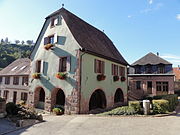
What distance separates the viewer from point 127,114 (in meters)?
11.2

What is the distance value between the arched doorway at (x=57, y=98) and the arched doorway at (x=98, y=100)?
3.19m

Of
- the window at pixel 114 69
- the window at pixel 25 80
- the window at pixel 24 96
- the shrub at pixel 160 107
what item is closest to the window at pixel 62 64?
the window at pixel 114 69

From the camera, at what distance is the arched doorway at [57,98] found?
1482 cm

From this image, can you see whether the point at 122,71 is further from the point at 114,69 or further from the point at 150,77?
the point at 150,77

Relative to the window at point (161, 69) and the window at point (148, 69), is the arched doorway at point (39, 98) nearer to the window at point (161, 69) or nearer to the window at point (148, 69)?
the window at point (148, 69)

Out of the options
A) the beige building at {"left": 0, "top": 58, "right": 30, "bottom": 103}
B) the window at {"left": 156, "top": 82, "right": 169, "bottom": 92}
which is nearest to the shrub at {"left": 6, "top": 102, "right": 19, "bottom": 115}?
the beige building at {"left": 0, "top": 58, "right": 30, "bottom": 103}

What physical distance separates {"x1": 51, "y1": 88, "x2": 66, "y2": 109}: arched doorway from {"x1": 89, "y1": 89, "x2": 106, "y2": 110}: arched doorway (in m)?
3.19

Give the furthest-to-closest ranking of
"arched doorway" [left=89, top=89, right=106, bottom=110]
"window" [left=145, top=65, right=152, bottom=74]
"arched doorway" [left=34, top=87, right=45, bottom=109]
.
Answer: "window" [left=145, top=65, right=152, bottom=74], "arched doorway" [left=34, top=87, right=45, bottom=109], "arched doorway" [left=89, top=89, right=106, bottom=110]

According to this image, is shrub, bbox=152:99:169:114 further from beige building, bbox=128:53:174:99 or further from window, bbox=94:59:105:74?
beige building, bbox=128:53:174:99

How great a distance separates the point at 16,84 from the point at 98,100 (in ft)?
47.8

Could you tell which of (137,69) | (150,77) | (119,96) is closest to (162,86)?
(150,77)

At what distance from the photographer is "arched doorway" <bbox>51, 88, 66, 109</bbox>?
14.8 m

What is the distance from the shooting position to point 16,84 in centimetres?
2369

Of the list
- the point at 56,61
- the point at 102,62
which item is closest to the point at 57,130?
the point at 56,61
